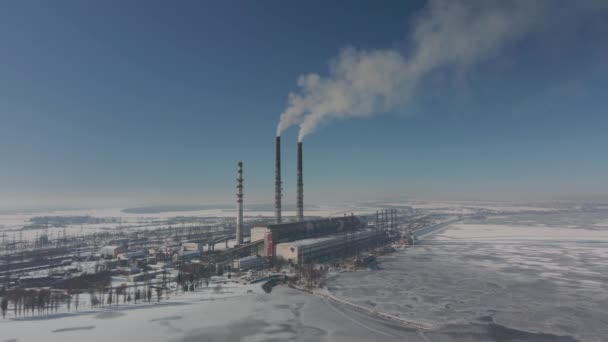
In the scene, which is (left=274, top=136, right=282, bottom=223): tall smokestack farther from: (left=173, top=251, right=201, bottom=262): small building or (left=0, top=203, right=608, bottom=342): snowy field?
(left=0, top=203, right=608, bottom=342): snowy field

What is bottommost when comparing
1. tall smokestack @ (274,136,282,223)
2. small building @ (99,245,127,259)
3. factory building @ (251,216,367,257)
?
small building @ (99,245,127,259)

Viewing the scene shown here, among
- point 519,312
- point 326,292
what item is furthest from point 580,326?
point 326,292

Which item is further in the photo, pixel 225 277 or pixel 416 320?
pixel 225 277

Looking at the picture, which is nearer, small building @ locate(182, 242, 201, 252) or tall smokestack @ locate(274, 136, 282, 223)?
small building @ locate(182, 242, 201, 252)

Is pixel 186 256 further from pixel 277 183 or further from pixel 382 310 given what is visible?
pixel 382 310

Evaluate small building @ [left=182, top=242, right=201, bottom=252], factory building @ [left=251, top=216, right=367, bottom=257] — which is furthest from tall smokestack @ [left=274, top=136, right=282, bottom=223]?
small building @ [left=182, top=242, right=201, bottom=252]

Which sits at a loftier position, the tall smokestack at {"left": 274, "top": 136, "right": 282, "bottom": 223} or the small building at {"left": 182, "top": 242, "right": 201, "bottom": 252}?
the tall smokestack at {"left": 274, "top": 136, "right": 282, "bottom": 223}

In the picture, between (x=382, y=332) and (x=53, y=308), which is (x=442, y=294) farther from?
(x=53, y=308)
